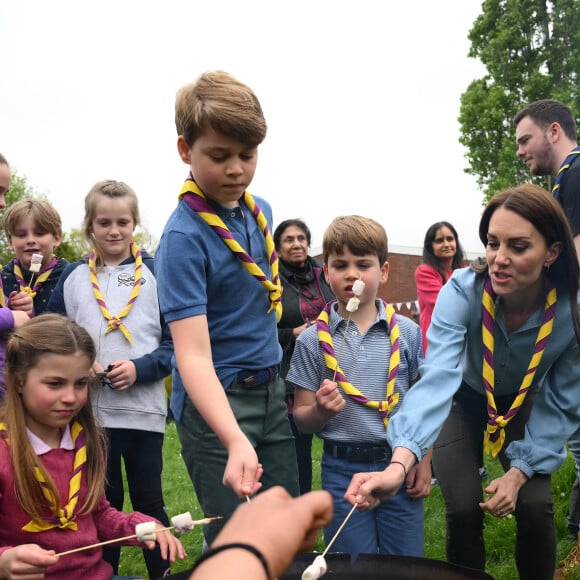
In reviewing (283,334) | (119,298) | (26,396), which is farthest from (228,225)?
(283,334)

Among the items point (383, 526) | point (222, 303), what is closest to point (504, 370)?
point (383, 526)

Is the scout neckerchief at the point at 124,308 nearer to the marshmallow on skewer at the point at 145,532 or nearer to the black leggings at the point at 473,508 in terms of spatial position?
the marshmallow on skewer at the point at 145,532

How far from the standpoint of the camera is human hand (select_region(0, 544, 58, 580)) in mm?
2227

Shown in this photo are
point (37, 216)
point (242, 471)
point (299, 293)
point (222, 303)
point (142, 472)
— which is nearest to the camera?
point (242, 471)

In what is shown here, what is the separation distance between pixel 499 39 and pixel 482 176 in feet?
13.7

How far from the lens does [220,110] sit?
224cm

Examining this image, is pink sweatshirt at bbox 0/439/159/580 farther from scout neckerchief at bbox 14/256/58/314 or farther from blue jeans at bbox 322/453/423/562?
scout neckerchief at bbox 14/256/58/314

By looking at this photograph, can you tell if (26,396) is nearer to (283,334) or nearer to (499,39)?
(283,334)

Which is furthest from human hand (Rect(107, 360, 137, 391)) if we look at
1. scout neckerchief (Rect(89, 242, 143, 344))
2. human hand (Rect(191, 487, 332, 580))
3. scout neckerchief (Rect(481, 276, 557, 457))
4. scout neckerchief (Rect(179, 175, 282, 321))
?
human hand (Rect(191, 487, 332, 580))

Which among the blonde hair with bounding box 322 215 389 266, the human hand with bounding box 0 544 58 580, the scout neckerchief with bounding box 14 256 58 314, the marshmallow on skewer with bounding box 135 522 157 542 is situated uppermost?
the blonde hair with bounding box 322 215 389 266

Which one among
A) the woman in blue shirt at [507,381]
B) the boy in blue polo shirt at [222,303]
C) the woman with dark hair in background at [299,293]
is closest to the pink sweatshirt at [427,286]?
the woman with dark hair in background at [299,293]

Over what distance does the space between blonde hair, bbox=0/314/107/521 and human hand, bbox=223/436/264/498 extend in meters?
0.87

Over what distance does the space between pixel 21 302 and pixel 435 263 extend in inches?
138

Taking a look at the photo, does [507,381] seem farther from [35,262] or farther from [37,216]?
[37,216]
